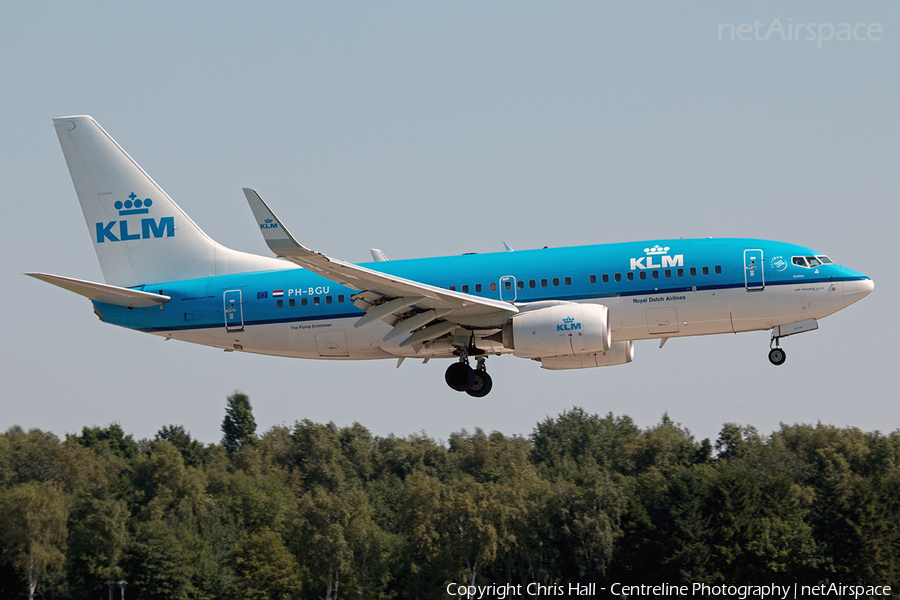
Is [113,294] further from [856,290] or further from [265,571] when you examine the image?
[265,571]

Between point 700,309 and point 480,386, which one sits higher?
point 700,309

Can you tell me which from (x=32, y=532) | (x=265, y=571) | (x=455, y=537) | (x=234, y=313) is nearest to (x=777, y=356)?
(x=234, y=313)

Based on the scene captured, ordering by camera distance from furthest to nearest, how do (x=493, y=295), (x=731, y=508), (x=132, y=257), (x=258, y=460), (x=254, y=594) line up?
(x=258, y=460), (x=731, y=508), (x=254, y=594), (x=132, y=257), (x=493, y=295)

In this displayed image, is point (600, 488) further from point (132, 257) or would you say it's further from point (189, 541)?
point (132, 257)

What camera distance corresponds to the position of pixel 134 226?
1678 inches

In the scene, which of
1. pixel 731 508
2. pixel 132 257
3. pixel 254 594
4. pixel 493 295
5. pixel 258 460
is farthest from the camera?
pixel 258 460

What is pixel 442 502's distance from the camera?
248 ft

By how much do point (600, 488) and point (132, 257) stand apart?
43.9 meters

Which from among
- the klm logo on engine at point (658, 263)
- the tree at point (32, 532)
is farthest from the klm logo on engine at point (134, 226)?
the tree at point (32, 532)

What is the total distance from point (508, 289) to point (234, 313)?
9827 millimetres

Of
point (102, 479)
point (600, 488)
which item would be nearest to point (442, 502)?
point (600, 488)

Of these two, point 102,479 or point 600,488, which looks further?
point 102,479

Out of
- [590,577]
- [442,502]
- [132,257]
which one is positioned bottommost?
[590,577]

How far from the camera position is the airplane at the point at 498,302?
35594mm
